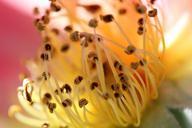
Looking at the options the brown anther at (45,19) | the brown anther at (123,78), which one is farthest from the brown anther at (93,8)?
the brown anther at (123,78)

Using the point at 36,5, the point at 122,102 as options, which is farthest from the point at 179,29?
the point at 36,5

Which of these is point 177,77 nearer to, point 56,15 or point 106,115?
point 106,115

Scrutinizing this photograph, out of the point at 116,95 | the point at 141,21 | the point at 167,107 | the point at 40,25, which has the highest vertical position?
the point at 40,25

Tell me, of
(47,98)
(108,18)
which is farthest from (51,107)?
(108,18)

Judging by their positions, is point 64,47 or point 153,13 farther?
point 64,47

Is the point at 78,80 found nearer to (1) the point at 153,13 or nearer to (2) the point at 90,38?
(2) the point at 90,38

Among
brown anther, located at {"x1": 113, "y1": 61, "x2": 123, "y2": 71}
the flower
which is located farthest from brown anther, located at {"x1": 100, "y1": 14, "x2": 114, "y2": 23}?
brown anther, located at {"x1": 113, "y1": 61, "x2": 123, "y2": 71}

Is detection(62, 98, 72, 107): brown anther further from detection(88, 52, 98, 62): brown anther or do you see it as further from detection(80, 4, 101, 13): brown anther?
detection(80, 4, 101, 13): brown anther

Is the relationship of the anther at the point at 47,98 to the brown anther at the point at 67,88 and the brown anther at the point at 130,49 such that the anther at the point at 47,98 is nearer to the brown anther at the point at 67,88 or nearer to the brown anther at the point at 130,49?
the brown anther at the point at 67,88
